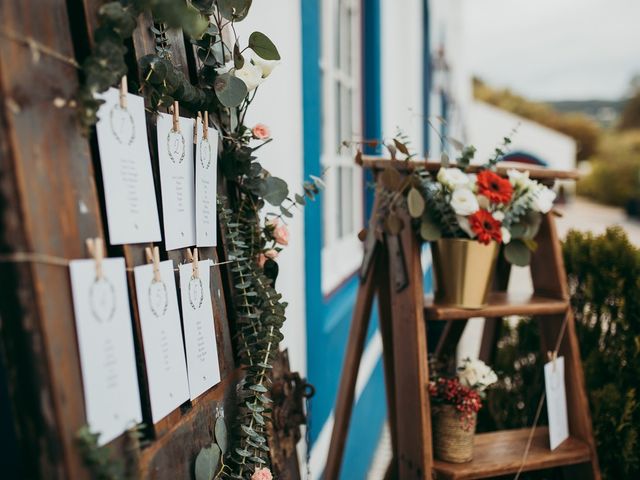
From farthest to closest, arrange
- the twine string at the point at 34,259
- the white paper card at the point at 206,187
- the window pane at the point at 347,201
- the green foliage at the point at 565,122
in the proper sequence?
the green foliage at the point at 565,122 → the window pane at the point at 347,201 → the white paper card at the point at 206,187 → the twine string at the point at 34,259

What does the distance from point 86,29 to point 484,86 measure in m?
36.6

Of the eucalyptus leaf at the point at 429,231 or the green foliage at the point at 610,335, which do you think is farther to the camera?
the green foliage at the point at 610,335

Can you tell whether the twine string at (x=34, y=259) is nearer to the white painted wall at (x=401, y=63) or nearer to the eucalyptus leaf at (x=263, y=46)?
the eucalyptus leaf at (x=263, y=46)

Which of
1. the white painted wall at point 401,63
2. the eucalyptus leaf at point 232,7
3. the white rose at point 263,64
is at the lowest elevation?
the white rose at point 263,64

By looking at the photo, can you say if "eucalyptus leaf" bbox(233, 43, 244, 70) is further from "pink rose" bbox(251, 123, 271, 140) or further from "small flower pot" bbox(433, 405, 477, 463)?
"small flower pot" bbox(433, 405, 477, 463)

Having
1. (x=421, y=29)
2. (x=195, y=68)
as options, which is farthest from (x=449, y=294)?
(x=421, y=29)

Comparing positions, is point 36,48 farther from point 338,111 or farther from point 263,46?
point 338,111

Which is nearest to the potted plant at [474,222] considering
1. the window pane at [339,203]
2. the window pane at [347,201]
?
the window pane at [339,203]

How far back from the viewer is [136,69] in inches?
38.3

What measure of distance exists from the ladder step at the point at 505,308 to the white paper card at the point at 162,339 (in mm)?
828

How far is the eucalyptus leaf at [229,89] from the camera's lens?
1.18m

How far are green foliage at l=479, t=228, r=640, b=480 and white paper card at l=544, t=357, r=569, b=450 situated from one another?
0.24 m

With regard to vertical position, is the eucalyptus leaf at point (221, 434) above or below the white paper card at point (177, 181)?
below

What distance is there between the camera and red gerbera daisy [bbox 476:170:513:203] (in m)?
1.64
